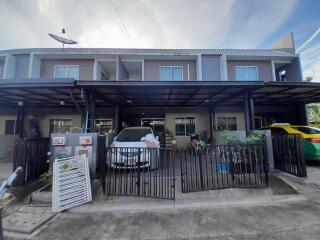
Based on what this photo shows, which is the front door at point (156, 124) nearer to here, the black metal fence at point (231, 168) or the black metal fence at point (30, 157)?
the black metal fence at point (30, 157)

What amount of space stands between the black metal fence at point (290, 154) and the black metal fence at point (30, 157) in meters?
7.50

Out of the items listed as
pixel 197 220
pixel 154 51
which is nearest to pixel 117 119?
pixel 154 51

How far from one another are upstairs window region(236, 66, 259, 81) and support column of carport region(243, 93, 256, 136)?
583cm

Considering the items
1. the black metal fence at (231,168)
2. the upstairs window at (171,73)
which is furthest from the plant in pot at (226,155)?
the upstairs window at (171,73)

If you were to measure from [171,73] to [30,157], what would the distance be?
912cm

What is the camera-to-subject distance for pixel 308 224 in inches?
109

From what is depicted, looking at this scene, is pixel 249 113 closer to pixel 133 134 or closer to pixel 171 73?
pixel 133 134

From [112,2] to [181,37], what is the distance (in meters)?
4.86

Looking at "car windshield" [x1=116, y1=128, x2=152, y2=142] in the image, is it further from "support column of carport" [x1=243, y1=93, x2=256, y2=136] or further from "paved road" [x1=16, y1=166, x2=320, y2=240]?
"support column of carport" [x1=243, y1=93, x2=256, y2=136]

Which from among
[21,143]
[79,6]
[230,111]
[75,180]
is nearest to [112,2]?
[79,6]

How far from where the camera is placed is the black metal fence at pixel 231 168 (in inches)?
163

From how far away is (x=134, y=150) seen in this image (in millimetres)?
4832

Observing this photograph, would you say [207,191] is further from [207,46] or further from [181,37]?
[207,46]

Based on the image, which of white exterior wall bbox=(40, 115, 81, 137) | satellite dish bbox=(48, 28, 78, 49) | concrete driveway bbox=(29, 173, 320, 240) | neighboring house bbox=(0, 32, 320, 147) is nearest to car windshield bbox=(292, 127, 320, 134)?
neighboring house bbox=(0, 32, 320, 147)
